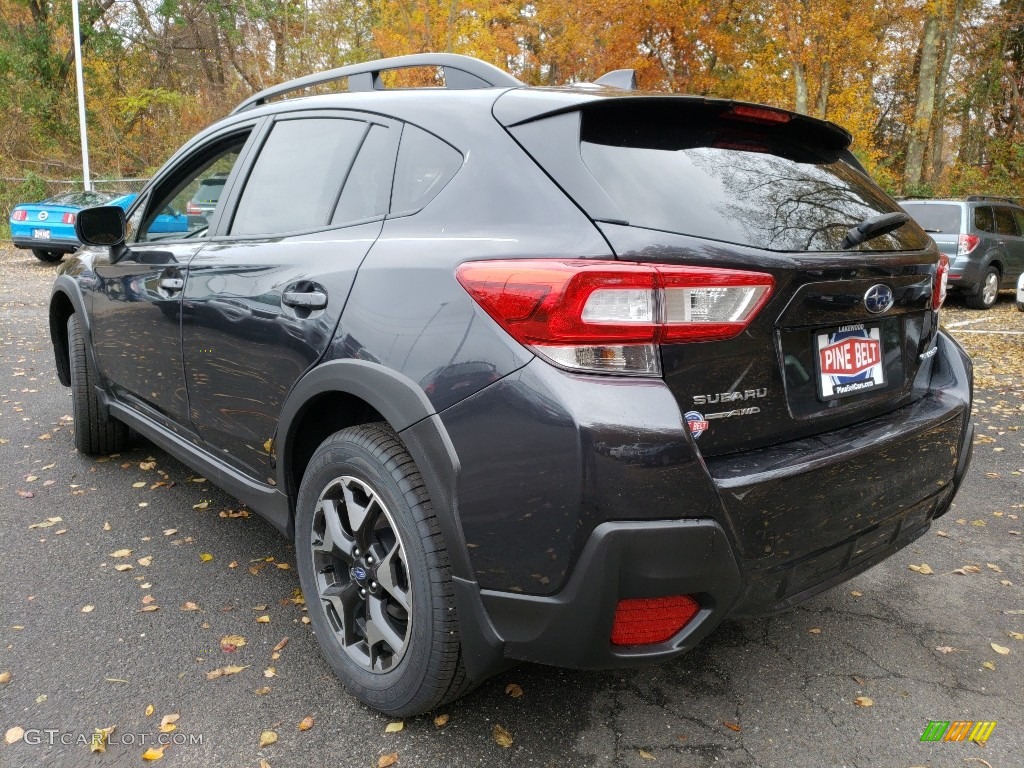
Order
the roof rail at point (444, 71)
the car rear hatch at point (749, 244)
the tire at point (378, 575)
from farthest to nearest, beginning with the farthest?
the roof rail at point (444, 71) < the tire at point (378, 575) < the car rear hatch at point (749, 244)

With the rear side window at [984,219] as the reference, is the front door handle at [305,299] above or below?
below

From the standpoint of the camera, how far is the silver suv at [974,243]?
12.0 metres

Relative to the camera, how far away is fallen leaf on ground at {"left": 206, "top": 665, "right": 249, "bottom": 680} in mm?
2461

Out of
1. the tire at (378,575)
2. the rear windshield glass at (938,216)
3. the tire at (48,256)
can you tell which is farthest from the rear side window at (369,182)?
the tire at (48,256)

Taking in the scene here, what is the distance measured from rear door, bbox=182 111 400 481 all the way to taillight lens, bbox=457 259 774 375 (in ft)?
2.31

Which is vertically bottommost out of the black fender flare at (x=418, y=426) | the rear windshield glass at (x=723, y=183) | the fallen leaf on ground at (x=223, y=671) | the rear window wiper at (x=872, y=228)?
the fallen leaf on ground at (x=223, y=671)

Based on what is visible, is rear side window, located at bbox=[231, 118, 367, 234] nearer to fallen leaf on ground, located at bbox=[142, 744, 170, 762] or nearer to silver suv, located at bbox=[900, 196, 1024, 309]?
fallen leaf on ground, located at bbox=[142, 744, 170, 762]

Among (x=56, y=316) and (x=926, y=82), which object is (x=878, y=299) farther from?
(x=926, y=82)

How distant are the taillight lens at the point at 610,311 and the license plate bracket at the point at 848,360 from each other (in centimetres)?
44

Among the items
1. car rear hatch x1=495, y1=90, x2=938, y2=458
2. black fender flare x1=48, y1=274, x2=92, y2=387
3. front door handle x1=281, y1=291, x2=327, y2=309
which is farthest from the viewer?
black fender flare x1=48, y1=274, x2=92, y2=387

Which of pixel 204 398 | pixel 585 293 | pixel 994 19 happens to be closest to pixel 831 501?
pixel 585 293

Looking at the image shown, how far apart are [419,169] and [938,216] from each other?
12.6 m

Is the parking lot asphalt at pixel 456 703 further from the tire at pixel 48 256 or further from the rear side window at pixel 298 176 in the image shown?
the tire at pixel 48 256

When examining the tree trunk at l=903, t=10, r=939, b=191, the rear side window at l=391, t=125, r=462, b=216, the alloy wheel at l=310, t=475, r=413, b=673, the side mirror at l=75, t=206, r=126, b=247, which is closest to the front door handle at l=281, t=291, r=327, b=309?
the rear side window at l=391, t=125, r=462, b=216
